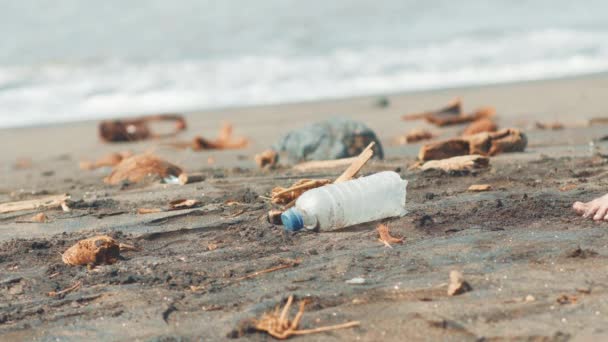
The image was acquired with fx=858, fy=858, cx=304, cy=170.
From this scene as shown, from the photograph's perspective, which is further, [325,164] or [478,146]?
[478,146]

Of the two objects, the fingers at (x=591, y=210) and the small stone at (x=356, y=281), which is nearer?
the small stone at (x=356, y=281)

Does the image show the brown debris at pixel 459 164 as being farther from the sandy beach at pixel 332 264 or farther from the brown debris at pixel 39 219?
the brown debris at pixel 39 219

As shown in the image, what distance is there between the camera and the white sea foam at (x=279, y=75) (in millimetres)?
14438

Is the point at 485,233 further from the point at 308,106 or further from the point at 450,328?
the point at 308,106

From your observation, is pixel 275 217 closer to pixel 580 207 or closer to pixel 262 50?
pixel 580 207

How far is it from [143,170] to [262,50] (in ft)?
39.5

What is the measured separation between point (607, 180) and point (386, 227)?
1.53 m

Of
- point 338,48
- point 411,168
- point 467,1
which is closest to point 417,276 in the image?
point 411,168

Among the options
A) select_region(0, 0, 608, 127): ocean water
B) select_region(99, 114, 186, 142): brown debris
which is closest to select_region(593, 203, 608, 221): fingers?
select_region(99, 114, 186, 142): brown debris

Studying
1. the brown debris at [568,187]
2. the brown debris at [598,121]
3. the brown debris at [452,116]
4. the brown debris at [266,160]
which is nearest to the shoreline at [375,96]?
the brown debris at [452,116]

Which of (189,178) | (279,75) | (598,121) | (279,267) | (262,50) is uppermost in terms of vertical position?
(262,50)

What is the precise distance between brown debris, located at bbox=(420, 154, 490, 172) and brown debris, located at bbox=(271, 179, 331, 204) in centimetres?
107

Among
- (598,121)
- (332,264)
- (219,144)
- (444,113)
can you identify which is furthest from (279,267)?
(444,113)

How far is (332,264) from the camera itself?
10.2 feet
